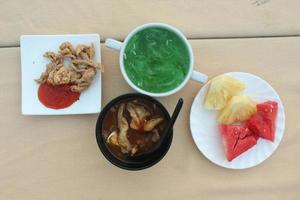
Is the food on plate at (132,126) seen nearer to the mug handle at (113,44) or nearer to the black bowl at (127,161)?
the black bowl at (127,161)

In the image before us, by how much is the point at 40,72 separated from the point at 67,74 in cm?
6

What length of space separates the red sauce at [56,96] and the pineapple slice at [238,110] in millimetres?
322

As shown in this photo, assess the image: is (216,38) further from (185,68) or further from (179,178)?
(179,178)

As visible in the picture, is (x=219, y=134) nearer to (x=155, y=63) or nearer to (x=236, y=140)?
(x=236, y=140)

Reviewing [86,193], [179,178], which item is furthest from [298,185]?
[86,193]

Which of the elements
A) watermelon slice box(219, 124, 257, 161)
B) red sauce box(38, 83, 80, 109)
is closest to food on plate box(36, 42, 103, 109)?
red sauce box(38, 83, 80, 109)

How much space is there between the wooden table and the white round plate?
2 cm

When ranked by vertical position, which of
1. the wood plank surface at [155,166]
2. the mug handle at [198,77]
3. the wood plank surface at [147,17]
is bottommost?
the wood plank surface at [155,166]

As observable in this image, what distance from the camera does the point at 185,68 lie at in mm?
933

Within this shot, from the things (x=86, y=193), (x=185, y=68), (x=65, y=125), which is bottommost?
(x=86, y=193)

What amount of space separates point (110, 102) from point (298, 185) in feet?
1.54

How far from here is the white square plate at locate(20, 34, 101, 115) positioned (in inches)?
37.7

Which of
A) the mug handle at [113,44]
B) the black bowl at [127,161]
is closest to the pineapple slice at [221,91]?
the black bowl at [127,161]

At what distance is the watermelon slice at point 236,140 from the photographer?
955mm
